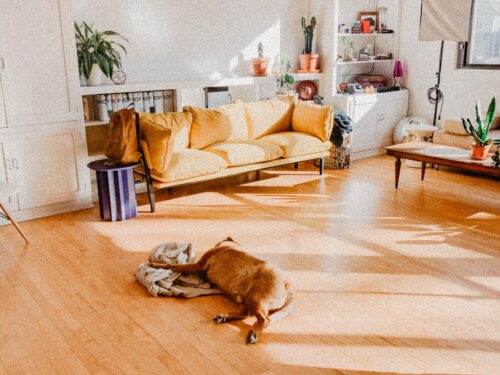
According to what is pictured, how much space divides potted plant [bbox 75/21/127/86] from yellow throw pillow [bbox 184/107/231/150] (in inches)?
35.9

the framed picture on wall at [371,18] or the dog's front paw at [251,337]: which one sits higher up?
the framed picture on wall at [371,18]

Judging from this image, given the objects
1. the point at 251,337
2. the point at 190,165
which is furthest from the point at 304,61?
the point at 251,337

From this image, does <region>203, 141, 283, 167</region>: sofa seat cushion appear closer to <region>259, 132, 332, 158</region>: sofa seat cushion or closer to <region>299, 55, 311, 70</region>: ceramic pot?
<region>259, 132, 332, 158</region>: sofa seat cushion

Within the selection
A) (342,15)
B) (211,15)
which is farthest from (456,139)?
(211,15)

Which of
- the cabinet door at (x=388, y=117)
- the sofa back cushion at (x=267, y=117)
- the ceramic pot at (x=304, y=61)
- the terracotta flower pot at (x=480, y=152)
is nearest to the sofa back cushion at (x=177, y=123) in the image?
the sofa back cushion at (x=267, y=117)

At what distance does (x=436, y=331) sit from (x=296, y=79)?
465cm

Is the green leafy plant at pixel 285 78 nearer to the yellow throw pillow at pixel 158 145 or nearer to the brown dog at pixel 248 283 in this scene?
the yellow throw pillow at pixel 158 145

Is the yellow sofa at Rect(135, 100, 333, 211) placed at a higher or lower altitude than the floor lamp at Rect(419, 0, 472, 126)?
lower

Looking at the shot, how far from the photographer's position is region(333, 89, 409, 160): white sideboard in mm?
6656

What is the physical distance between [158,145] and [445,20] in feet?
14.4

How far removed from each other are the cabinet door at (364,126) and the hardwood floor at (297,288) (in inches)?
64.0

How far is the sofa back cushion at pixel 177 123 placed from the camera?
495 cm

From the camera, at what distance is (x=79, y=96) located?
4.74 meters

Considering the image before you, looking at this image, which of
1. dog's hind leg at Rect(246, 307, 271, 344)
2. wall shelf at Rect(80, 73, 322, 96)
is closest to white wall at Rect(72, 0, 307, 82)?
wall shelf at Rect(80, 73, 322, 96)
